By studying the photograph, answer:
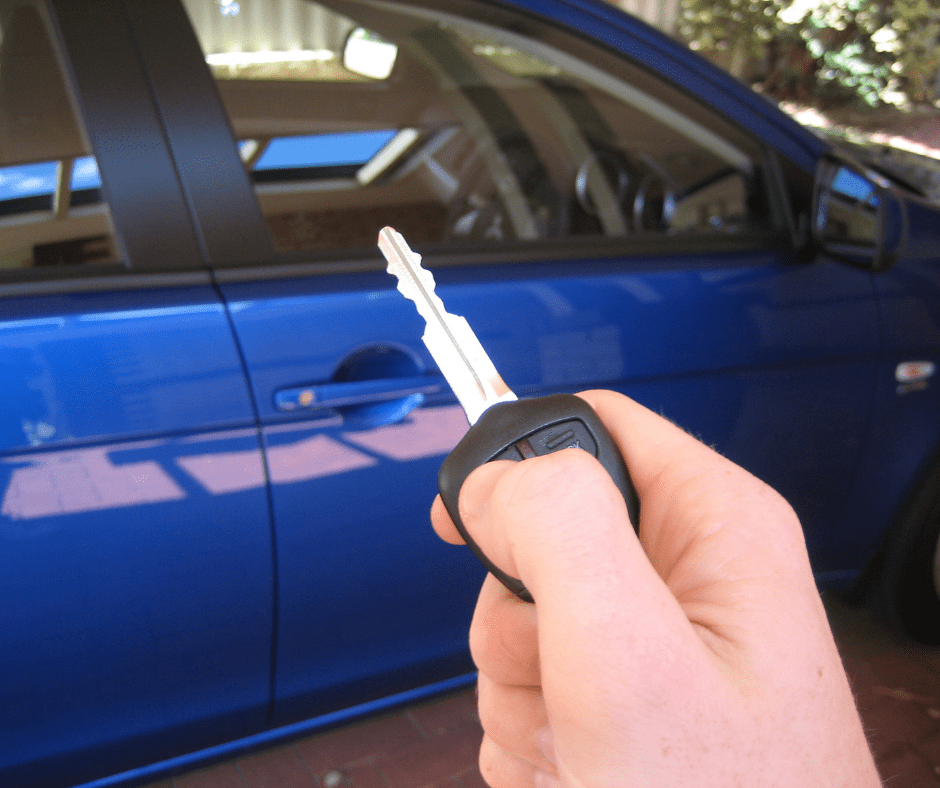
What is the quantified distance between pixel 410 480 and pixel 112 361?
54cm

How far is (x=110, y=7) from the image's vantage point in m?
1.45

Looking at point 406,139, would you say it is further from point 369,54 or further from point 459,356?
point 459,356

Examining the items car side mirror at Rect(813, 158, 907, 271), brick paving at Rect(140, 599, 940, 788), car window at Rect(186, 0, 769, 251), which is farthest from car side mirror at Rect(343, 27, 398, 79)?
brick paving at Rect(140, 599, 940, 788)

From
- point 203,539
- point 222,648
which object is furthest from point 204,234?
point 222,648

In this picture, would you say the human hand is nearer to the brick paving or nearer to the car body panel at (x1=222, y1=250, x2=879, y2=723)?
the car body panel at (x1=222, y1=250, x2=879, y2=723)

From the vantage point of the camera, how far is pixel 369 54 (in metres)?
1.89

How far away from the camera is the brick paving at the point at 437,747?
6.27 feet

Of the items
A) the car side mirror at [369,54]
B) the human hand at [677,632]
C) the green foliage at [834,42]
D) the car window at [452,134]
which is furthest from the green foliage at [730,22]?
the human hand at [677,632]

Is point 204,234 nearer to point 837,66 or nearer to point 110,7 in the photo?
point 110,7

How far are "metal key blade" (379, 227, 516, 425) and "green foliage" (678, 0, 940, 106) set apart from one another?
949 cm

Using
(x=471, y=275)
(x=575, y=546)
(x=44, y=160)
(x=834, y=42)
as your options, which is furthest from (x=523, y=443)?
(x=834, y=42)

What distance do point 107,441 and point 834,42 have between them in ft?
35.8

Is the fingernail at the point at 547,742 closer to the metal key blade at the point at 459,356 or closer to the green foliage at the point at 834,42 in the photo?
the metal key blade at the point at 459,356

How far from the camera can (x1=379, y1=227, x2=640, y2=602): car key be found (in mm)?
645
